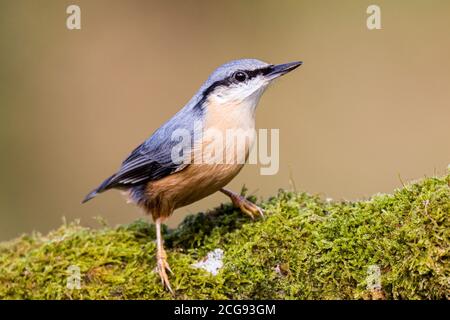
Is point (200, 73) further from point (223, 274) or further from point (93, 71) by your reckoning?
point (223, 274)

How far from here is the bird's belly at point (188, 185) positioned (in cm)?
375

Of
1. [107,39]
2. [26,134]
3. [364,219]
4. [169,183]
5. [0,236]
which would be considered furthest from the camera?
[107,39]

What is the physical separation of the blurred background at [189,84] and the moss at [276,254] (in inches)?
164

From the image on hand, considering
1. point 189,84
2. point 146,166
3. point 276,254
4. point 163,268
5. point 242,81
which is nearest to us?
point 276,254

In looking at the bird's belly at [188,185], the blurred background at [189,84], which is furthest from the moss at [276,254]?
the blurred background at [189,84]

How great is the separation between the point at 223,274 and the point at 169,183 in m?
0.80

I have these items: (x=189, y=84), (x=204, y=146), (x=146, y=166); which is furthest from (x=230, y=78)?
(x=189, y=84)

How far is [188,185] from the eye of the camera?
381 cm

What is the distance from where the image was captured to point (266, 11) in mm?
9398

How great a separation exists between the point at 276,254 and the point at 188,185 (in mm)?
816

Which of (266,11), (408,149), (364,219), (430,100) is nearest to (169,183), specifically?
(364,219)

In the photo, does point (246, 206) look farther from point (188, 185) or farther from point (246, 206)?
point (188, 185)

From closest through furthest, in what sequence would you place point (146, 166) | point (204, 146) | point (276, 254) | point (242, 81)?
point (276, 254) → point (204, 146) → point (242, 81) → point (146, 166)
